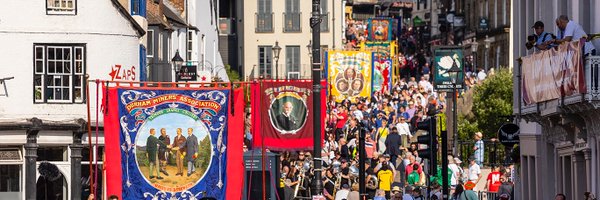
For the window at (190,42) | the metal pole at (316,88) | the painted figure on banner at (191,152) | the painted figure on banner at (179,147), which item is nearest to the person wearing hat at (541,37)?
the metal pole at (316,88)

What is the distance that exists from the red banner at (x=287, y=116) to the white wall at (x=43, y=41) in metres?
3.53

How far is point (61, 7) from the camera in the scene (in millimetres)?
50688

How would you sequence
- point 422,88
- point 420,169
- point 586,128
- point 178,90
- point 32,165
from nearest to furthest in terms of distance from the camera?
point 586,128, point 178,90, point 32,165, point 420,169, point 422,88

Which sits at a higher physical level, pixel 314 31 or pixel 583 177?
pixel 314 31

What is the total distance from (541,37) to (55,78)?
43.1 ft

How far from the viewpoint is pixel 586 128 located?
39.9 m

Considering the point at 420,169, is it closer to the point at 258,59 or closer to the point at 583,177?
the point at 583,177

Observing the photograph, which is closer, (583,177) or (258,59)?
(583,177)

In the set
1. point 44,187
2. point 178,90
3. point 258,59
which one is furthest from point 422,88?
point 178,90

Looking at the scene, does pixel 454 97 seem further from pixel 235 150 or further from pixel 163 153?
pixel 163 153

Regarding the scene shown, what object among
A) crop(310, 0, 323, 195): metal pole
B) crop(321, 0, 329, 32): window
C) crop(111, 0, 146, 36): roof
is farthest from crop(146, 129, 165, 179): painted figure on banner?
crop(321, 0, 329, 32): window

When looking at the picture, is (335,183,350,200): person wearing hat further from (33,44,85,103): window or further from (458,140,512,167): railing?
(33,44,85,103): window

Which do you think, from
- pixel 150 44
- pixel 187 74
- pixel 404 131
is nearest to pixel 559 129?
pixel 187 74

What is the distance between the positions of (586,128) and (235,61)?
61.1 metres
